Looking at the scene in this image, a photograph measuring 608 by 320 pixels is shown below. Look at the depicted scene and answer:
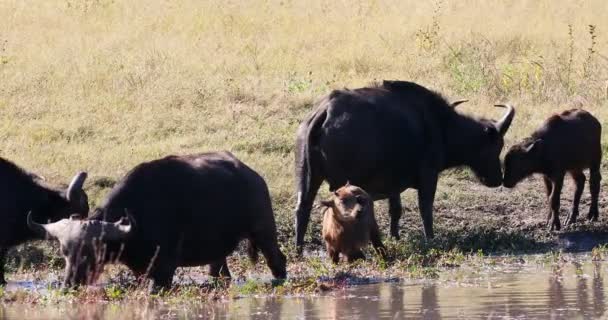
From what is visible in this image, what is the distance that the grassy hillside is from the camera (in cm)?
1666

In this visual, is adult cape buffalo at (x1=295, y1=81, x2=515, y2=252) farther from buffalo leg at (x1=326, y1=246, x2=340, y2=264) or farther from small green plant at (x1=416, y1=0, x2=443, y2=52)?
small green plant at (x1=416, y1=0, x2=443, y2=52)

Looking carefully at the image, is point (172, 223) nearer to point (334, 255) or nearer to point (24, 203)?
point (24, 203)

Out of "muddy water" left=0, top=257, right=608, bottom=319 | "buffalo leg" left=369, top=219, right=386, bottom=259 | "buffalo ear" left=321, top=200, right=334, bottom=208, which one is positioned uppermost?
"buffalo ear" left=321, top=200, right=334, bottom=208

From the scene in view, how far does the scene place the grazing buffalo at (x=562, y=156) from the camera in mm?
15031

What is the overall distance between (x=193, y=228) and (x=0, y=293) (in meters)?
1.59

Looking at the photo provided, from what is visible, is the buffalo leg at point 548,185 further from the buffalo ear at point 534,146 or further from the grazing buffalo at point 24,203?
the grazing buffalo at point 24,203

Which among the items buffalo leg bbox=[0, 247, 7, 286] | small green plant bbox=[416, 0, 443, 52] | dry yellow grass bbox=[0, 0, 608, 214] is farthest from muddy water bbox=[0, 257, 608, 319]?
small green plant bbox=[416, 0, 443, 52]

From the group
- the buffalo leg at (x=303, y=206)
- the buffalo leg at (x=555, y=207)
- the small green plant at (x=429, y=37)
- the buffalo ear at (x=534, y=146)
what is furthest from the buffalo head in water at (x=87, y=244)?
the small green plant at (x=429, y=37)

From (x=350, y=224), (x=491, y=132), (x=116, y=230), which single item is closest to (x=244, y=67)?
(x=491, y=132)

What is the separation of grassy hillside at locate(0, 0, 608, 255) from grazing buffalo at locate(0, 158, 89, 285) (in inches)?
102

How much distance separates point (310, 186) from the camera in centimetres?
1353

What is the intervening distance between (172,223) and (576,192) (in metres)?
5.62

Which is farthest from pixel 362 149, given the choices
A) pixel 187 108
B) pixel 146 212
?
pixel 187 108

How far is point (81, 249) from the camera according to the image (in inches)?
409
